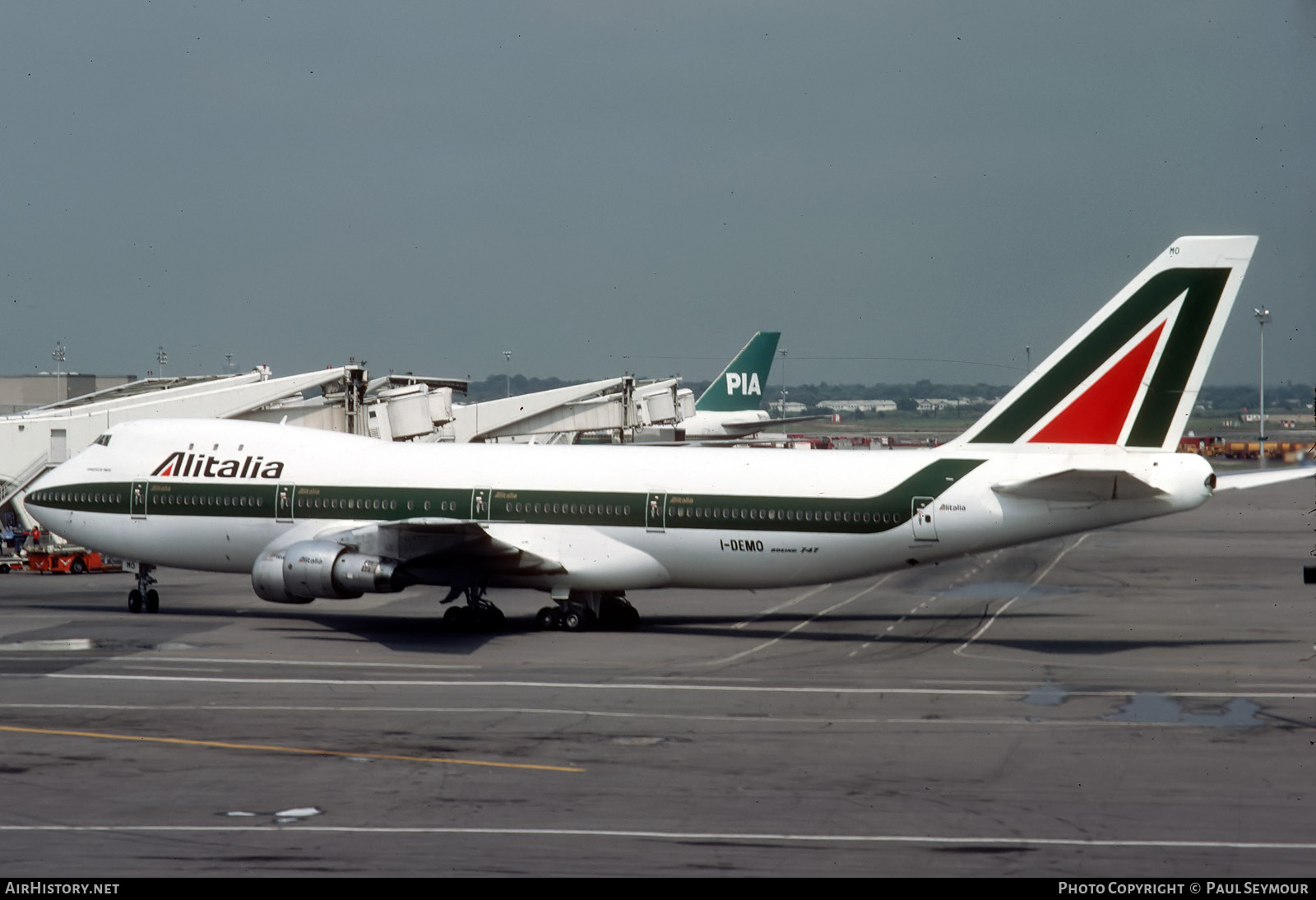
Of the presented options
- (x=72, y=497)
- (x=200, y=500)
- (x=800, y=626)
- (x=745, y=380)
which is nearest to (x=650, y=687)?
(x=800, y=626)

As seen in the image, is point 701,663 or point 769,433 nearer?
point 701,663

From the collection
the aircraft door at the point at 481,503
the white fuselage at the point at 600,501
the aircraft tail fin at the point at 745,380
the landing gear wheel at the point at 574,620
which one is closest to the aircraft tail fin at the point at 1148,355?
the white fuselage at the point at 600,501

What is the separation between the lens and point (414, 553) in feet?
117

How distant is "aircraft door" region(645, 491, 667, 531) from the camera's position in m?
36.7

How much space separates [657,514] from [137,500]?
52.0ft

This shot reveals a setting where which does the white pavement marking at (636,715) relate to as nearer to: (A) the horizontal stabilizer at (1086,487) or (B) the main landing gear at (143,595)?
(A) the horizontal stabilizer at (1086,487)

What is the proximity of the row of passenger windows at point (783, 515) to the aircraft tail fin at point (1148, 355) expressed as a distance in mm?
4689

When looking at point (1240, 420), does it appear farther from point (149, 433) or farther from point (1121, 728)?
point (149, 433)

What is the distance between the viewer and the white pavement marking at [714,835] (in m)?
17.3

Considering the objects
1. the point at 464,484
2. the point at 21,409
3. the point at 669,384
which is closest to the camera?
the point at 464,484

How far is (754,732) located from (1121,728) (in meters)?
6.70

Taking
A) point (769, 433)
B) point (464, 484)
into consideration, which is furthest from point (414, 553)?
point (769, 433)

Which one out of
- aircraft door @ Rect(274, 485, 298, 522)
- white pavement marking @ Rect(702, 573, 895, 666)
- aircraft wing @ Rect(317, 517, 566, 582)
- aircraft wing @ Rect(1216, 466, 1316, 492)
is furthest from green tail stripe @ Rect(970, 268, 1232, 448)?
aircraft door @ Rect(274, 485, 298, 522)
